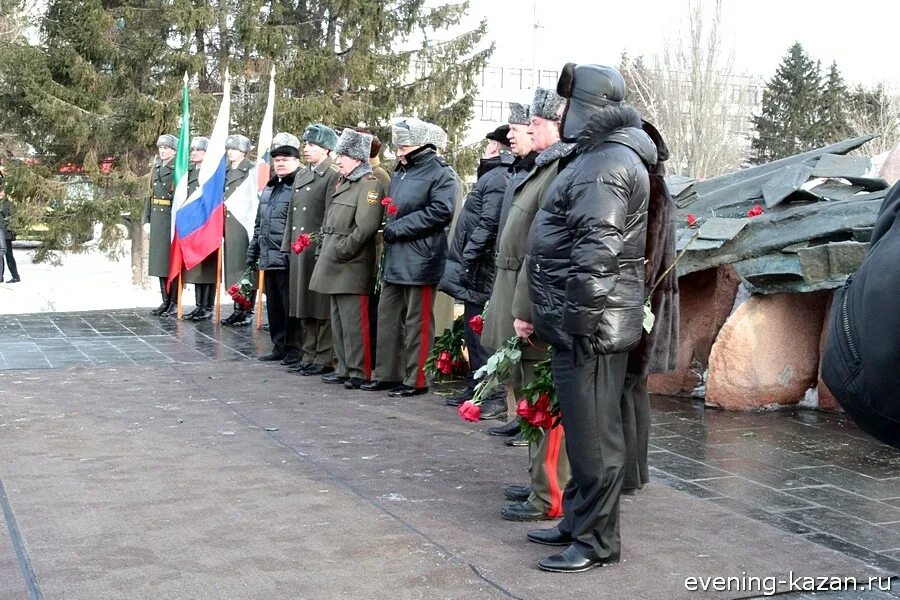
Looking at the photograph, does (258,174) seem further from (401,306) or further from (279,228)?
(401,306)

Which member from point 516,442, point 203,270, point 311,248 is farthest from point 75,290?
point 516,442

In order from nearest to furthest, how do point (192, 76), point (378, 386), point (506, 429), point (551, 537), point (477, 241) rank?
1. point (551, 537)
2. point (506, 429)
3. point (477, 241)
4. point (378, 386)
5. point (192, 76)

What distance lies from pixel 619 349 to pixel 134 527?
Answer: 7.67ft

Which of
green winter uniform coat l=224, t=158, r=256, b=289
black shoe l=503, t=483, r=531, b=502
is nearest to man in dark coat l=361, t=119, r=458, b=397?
black shoe l=503, t=483, r=531, b=502

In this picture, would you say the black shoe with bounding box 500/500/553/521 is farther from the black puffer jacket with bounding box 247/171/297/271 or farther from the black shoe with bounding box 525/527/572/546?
the black puffer jacket with bounding box 247/171/297/271

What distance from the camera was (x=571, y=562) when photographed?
180 inches

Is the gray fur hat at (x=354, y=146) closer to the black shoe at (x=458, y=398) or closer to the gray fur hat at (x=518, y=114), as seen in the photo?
the black shoe at (x=458, y=398)

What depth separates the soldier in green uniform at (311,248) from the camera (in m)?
9.81

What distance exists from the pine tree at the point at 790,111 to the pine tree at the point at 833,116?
17cm

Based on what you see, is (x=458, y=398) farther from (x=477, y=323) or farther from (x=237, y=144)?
(x=237, y=144)

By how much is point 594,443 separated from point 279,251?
6327 millimetres

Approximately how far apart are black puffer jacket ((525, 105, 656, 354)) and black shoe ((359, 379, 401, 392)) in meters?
4.39

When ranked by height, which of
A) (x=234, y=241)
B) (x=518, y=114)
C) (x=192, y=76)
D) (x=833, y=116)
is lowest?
(x=234, y=241)

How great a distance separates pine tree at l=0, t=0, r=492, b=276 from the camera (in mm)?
19500
